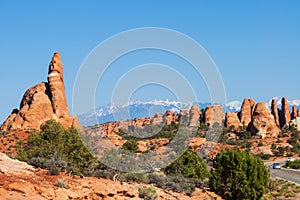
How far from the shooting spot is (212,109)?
320ft

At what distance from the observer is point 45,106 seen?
68.7m

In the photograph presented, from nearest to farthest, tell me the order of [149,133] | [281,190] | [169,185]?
[169,185] < [281,190] < [149,133]

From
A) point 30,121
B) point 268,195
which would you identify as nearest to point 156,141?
point 30,121

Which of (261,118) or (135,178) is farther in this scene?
(261,118)

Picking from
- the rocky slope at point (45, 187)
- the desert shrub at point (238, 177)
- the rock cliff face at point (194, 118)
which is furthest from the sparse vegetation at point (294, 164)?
the rock cliff face at point (194, 118)

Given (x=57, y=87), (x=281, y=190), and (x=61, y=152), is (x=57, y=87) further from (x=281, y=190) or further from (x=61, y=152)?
(x=61, y=152)

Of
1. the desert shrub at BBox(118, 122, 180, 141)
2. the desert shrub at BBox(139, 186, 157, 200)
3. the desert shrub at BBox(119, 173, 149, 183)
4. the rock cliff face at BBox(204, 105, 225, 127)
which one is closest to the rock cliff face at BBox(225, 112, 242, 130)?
the rock cliff face at BBox(204, 105, 225, 127)

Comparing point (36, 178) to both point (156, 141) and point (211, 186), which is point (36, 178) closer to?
point (211, 186)

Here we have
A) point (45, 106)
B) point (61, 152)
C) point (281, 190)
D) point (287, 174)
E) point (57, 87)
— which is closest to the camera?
point (61, 152)

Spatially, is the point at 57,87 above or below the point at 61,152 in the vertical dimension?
above

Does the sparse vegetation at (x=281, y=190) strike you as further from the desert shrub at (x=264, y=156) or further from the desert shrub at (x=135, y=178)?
the desert shrub at (x=264, y=156)

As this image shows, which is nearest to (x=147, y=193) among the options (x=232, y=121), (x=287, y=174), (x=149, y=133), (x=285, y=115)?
(x=287, y=174)

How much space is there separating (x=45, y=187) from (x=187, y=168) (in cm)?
1945

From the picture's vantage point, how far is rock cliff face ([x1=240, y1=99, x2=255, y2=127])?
334 feet
